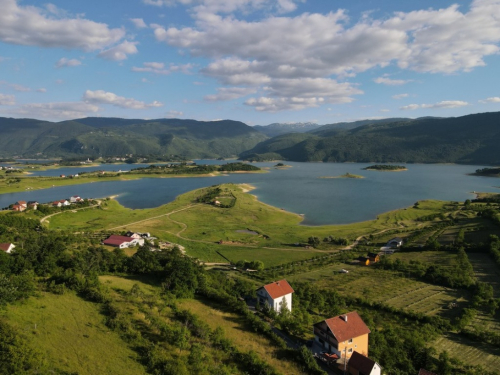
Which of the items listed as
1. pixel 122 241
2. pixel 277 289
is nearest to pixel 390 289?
pixel 277 289

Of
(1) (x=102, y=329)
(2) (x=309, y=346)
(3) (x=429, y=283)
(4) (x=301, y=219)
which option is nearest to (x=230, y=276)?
(2) (x=309, y=346)

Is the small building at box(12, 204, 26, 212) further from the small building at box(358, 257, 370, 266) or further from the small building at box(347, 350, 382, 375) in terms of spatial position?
the small building at box(347, 350, 382, 375)

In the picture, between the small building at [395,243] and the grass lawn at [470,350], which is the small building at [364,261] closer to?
the small building at [395,243]

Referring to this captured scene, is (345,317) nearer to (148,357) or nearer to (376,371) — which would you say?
(376,371)

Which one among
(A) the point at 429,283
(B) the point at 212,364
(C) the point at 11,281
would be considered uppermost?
(C) the point at 11,281

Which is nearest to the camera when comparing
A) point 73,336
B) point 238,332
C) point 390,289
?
point 73,336

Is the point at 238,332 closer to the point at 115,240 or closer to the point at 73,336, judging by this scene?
the point at 73,336

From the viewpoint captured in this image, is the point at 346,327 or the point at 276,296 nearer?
the point at 346,327
